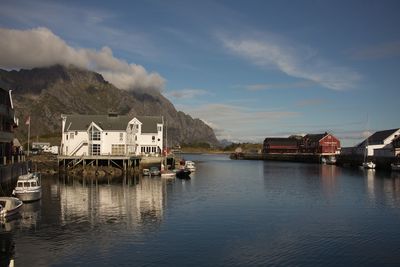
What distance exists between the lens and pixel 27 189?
47.3m

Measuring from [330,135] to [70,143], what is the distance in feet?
380

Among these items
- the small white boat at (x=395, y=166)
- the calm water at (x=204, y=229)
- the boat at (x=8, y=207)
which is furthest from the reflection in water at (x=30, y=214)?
the small white boat at (x=395, y=166)

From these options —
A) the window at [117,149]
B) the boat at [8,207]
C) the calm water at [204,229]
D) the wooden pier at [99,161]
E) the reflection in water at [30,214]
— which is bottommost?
the calm water at [204,229]

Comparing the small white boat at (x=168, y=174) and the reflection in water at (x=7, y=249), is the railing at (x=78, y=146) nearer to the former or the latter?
the small white boat at (x=168, y=174)

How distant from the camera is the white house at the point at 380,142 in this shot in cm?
12120

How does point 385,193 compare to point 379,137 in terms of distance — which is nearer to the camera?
point 385,193

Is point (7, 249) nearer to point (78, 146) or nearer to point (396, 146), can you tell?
point (78, 146)

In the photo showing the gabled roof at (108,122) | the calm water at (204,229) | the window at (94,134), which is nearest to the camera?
the calm water at (204,229)

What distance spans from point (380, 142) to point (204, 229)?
108 metres

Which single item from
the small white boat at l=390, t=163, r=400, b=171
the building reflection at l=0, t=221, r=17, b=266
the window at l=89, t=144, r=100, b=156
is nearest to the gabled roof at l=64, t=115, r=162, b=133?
the window at l=89, t=144, r=100, b=156

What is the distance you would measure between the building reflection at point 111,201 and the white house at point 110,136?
19.0m

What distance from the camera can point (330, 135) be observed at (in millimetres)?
172375

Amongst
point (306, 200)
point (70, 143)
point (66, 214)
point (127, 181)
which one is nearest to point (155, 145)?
point (70, 143)

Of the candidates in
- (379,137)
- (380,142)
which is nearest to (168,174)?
(380,142)
